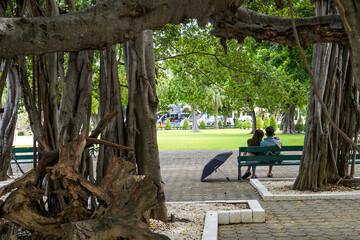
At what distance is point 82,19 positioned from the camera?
256 centimetres

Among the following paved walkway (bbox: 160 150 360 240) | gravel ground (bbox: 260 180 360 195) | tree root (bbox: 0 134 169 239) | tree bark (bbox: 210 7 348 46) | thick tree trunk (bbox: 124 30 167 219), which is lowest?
paved walkway (bbox: 160 150 360 240)

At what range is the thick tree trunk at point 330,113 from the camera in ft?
28.7

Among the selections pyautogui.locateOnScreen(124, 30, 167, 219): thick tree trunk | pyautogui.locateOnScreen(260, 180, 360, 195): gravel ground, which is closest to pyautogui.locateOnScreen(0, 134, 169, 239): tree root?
pyautogui.locateOnScreen(124, 30, 167, 219): thick tree trunk

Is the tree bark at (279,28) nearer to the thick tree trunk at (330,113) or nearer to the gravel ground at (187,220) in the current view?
the gravel ground at (187,220)

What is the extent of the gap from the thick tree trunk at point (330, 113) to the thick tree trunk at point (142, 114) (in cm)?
413

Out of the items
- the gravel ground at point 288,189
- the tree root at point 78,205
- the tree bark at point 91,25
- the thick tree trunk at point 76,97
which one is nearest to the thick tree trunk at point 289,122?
the gravel ground at point 288,189

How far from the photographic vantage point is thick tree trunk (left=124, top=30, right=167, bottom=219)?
19.3ft

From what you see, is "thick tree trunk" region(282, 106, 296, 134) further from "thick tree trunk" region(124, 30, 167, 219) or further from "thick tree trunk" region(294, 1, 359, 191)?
"thick tree trunk" region(124, 30, 167, 219)

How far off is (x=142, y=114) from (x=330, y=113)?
4611mm

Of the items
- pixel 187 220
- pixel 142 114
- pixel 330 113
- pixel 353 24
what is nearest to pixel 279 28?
pixel 353 24

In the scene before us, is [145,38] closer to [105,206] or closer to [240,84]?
[105,206]

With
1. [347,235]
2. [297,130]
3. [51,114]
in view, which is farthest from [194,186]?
[297,130]

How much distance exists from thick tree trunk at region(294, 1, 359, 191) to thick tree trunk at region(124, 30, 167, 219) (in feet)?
13.5

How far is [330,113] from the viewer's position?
882cm
